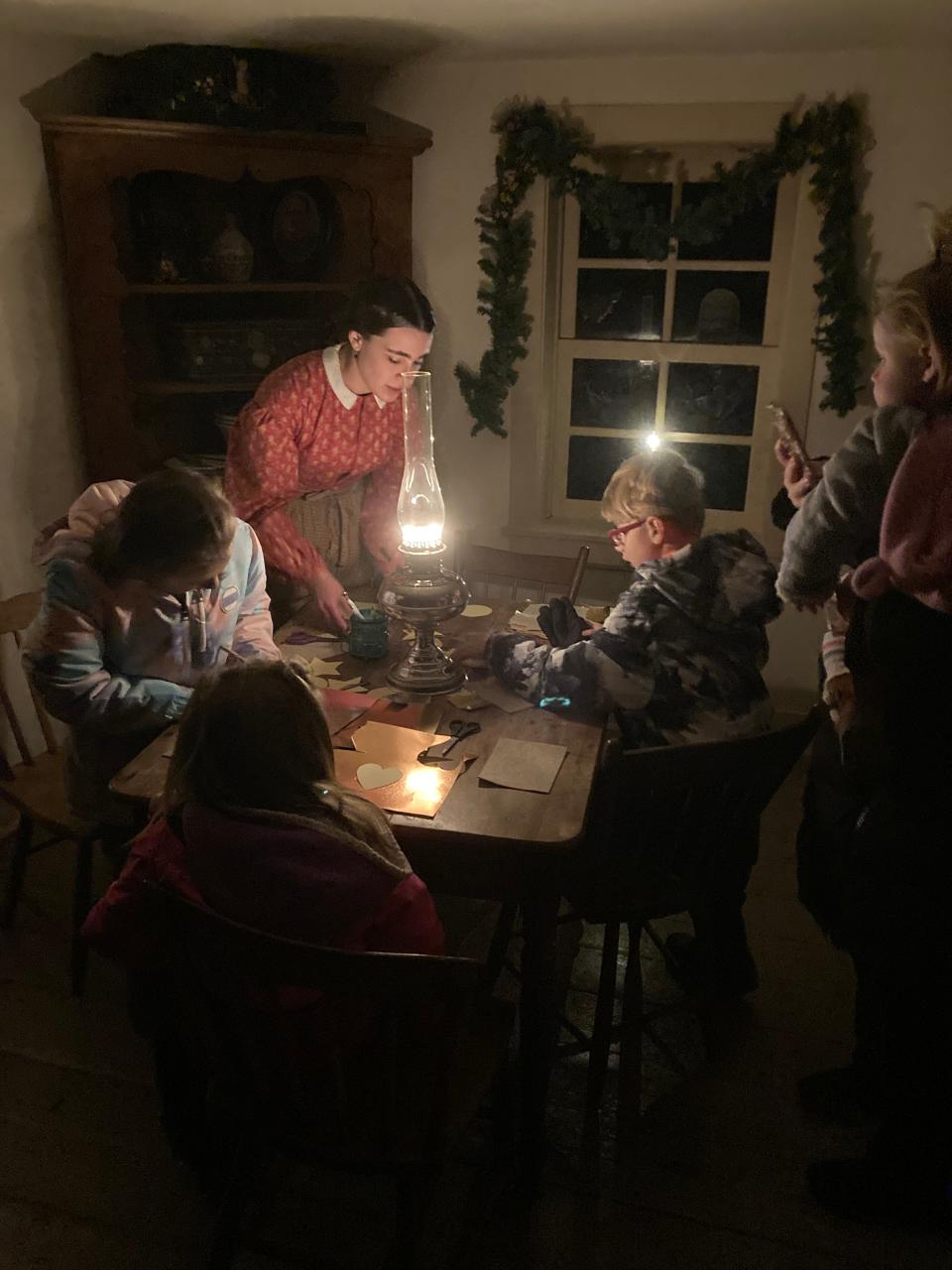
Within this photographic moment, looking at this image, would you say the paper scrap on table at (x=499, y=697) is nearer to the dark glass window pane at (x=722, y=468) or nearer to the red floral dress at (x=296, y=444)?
the red floral dress at (x=296, y=444)

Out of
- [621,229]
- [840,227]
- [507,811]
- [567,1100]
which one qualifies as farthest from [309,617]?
[840,227]

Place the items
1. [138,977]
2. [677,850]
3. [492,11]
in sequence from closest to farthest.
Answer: [138,977]
[677,850]
[492,11]

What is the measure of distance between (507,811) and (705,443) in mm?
2364

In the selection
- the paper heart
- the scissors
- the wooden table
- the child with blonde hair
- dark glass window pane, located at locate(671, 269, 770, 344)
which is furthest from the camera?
dark glass window pane, located at locate(671, 269, 770, 344)

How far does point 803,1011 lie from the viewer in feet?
7.74

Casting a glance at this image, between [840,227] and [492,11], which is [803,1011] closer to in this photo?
[840,227]

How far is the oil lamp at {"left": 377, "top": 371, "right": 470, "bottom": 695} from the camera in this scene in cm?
211

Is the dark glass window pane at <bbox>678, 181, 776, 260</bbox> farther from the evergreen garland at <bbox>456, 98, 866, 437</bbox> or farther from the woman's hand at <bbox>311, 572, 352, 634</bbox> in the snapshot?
the woman's hand at <bbox>311, 572, 352, 634</bbox>

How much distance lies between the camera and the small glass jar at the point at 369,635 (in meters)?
2.30

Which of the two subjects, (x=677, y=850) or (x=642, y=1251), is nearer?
(x=642, y=1251)

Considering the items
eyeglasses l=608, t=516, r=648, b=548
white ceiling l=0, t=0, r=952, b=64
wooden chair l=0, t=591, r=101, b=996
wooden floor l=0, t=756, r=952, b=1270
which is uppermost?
white ceiling l=0, t=0, r=952, b=64

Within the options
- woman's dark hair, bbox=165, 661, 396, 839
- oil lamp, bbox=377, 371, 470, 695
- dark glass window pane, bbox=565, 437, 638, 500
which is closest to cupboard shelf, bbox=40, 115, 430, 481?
dark glass window pane, bbox=565, 437, 638, 500

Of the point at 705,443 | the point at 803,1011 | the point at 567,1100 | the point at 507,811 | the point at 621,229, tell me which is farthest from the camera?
the point at 705,443

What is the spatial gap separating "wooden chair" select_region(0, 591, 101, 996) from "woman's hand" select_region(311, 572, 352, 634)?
745 millimetres
